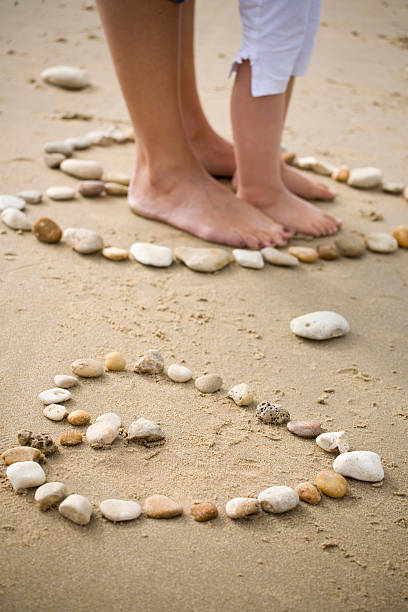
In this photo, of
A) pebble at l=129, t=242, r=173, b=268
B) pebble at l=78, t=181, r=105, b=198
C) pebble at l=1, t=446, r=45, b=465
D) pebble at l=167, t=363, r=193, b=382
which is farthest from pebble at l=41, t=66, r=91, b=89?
pebble at l=1, t=446, r=45, b=465

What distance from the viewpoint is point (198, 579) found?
980 millimetres

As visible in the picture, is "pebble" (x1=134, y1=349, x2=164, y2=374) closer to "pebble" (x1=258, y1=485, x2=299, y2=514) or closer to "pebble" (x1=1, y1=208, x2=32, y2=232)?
"pebble" (x1=258, y1=485, x2=299, y2=514)

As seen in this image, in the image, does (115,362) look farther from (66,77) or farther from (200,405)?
(66,77)

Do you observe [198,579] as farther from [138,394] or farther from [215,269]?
[215,269]

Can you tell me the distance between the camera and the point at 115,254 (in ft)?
6.06

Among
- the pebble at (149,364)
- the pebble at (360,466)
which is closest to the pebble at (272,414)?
the pebble at (360,466)

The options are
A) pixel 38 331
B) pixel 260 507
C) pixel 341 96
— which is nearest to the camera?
pixel 260 507

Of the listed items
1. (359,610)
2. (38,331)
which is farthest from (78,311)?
(359,610)

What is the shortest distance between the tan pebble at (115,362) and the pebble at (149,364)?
0.03 meters

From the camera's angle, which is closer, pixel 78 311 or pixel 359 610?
pixel 359 610

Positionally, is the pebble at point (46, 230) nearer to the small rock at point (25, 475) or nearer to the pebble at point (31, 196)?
the pebble at point (31, 196)

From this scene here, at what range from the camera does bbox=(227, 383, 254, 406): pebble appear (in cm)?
136

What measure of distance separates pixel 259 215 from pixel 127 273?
1.72 ft

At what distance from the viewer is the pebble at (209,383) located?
1.39 m
